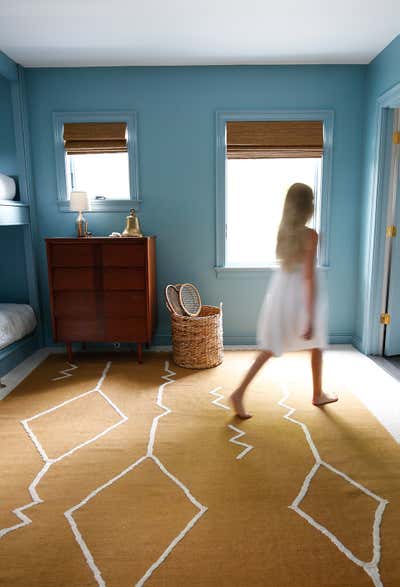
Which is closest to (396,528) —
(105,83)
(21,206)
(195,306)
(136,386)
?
(136,386)

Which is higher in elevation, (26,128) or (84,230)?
(26,128)

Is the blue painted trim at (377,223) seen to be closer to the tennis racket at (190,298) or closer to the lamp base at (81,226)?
the tennis racket at (190,298)

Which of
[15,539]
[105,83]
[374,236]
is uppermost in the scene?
[105,83]

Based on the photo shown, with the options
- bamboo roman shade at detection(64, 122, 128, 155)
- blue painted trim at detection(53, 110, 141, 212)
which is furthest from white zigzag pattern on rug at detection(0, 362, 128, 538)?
bamboo roman shade at detection(64, 122, 128, 155)

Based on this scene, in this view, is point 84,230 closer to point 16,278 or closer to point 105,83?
point 16,278

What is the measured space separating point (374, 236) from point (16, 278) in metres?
3.23

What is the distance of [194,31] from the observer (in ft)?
9.62

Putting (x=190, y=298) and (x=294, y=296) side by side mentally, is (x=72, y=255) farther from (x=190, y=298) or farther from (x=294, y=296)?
(x=294, y=296)

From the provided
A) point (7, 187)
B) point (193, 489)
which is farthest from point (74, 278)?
point (193, 489)

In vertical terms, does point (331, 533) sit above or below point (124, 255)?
below

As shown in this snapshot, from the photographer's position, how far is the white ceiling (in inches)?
102

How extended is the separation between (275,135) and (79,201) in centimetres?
180

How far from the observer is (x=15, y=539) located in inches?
63.2

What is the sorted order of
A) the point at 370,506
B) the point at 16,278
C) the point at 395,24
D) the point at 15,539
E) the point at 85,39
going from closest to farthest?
the point at 15,539, the point at 370,506, the point at 395,24, the point at 85,39, the point at 16,278
